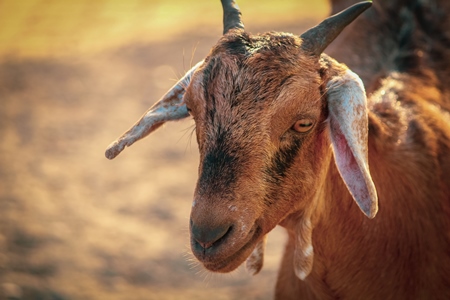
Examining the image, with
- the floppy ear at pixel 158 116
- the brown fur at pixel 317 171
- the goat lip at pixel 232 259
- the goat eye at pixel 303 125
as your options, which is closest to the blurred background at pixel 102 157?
the floppy ear at pixel 158 116

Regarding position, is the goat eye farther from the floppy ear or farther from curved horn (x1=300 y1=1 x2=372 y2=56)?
the floppy ear

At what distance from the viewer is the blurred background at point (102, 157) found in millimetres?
6750

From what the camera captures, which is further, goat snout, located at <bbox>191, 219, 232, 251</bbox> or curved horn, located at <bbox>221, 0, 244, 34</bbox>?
curved horn, located at <bbox>221, 0, 244, 34</bbox>

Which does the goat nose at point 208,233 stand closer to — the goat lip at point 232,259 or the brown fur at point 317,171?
the brown fur at point 317,171

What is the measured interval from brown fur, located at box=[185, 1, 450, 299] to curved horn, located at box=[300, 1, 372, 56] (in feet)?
0.23

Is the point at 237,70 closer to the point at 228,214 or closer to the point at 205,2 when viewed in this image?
the point at 228,214

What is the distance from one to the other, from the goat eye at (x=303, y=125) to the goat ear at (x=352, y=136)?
137mm

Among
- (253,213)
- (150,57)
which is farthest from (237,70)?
(150,57)

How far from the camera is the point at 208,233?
3.28 m

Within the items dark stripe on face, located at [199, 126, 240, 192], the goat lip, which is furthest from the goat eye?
the goat lip

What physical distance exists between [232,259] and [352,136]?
3.09ft

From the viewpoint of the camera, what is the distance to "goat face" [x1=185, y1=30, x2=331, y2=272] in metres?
3.37

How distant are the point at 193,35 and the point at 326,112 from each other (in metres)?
8.36

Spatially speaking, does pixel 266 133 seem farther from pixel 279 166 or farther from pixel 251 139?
pixel 279 166
